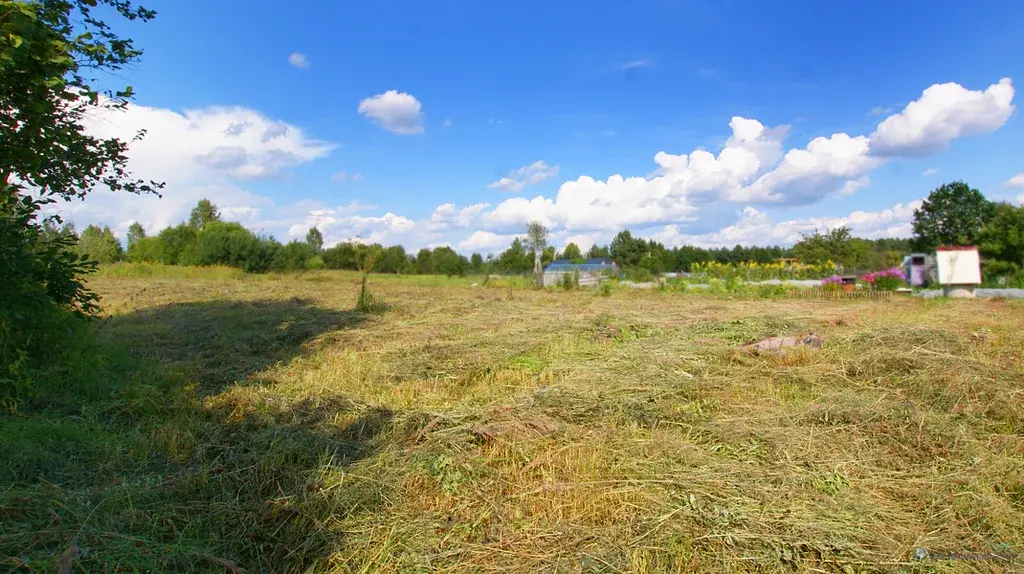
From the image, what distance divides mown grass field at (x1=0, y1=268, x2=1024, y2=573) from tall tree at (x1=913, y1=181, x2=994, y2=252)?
43.5 m

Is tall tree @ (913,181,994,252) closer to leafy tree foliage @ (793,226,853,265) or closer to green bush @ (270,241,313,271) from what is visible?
leafy tree foliage @ (793,226,853,265)

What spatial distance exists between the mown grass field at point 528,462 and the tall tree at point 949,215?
43.5 metres

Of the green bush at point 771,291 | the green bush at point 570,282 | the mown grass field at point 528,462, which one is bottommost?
the mown grass field at point 528,462

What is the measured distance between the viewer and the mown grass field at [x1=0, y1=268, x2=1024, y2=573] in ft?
8.90

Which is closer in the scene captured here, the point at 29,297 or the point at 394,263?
the point at 29,297

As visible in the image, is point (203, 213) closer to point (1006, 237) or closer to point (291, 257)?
point (291, 257)

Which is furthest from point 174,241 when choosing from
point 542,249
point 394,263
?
point 542,249

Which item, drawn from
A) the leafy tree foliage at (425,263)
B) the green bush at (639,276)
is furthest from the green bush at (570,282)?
the leafy tree foliage at (425,263)

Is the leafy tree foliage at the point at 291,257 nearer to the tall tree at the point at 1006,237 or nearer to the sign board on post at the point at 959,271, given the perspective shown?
the sign board on post at the point at 959,271

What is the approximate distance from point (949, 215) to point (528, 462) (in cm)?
5175

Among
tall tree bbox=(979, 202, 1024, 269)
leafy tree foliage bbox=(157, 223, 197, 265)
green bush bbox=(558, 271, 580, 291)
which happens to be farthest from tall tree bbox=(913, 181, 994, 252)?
leafy tree foliage bbox=(157, 223, 197, 265)

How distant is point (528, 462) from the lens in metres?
3.78

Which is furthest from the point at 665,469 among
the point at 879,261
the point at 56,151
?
the point at 879,261

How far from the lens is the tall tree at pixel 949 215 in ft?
133
